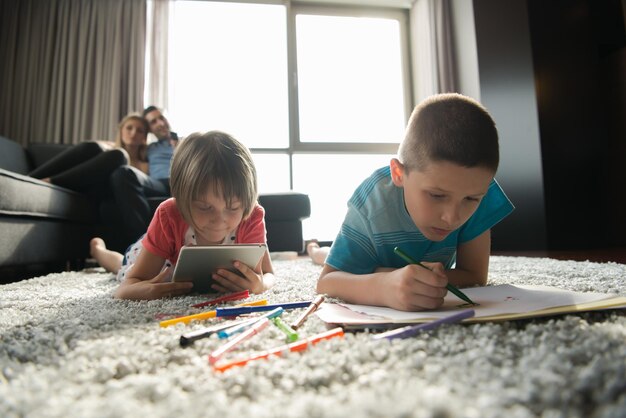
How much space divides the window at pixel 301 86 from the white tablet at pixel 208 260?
2573 mm

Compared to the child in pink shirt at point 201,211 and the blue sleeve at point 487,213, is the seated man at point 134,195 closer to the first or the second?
the child in pink shirt at point 201,211

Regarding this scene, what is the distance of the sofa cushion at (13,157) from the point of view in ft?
7.23

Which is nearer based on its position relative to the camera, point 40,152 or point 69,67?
point 40,152

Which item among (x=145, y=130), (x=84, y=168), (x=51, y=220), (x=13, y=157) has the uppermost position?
(x=145, y=130)

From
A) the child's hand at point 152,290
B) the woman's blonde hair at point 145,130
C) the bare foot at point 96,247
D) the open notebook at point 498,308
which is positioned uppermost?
the woman's blonde hair at point 145,130

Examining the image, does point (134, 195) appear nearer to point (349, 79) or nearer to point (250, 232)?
point (250, 232)

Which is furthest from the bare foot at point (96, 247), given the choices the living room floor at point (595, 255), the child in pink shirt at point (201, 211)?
the living room floor at point (595, 255)

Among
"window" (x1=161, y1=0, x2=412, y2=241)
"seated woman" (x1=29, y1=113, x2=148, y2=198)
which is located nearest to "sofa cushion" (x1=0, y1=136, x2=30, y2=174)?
"seated woman" (x1=29, y1=113, x2=148, y2=198)

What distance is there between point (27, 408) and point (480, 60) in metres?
3.10

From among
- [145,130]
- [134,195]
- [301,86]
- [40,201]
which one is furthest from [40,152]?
[301,86]

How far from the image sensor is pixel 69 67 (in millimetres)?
3127

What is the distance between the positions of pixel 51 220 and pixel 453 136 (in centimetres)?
158

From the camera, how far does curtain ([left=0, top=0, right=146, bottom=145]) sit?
3066 millimetres

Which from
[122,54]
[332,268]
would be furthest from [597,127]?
[122,54]
